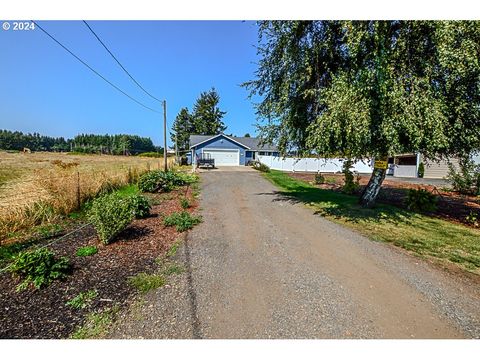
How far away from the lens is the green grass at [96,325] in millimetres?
2461

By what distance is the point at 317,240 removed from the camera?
221 inches

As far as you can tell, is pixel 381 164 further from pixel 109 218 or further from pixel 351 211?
pixel 109 218

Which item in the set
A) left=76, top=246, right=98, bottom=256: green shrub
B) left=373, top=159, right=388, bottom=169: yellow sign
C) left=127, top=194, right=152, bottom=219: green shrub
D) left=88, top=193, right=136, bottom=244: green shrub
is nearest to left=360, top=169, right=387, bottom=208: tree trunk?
left=373, top=159, right=388, bottom=169: yellow sign

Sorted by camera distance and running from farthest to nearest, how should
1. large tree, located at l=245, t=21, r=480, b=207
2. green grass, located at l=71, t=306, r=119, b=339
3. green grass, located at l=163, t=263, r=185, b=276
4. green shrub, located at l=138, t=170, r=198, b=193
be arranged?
green shrub, located at l=138, t=170, r=198, b=193, large tree, located at l=245, t=21, r=480, b=207, green grass, located at l=163, t=263, r=185, b=276, green grass, located at l=71, t=306, r=119, b=339

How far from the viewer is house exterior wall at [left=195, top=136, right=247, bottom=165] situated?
103ft

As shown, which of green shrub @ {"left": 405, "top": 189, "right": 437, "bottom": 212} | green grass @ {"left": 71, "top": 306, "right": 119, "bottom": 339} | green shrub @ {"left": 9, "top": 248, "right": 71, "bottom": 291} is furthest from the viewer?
green shrub @ {"left": 405, "top": 189, "right": 437, "bottom": 212}

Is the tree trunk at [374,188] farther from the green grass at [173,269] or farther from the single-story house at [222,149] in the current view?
the single-story house at [222,149]

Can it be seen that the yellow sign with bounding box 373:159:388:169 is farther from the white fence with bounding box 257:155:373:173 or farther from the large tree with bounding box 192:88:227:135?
the large tree with bounding box 192:88:227:135

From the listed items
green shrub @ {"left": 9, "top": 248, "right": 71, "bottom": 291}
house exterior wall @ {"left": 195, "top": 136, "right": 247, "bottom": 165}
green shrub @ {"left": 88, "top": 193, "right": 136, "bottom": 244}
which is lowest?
green shrub @ {"left": 9, "top": 248, "right": 71, "bottom": 291}

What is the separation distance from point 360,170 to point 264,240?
84.3 feet

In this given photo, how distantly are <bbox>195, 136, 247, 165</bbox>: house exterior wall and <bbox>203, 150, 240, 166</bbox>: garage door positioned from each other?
46 cm

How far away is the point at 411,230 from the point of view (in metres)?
6.50

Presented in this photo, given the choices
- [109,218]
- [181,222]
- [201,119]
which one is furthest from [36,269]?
[201,119]

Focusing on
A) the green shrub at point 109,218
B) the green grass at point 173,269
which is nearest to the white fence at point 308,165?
the green shrub at point 109,218
